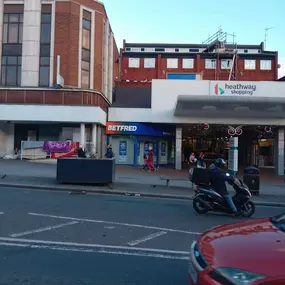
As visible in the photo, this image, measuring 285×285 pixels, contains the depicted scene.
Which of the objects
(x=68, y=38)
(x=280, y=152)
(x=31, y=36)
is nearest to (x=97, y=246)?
(x=280, y=152)

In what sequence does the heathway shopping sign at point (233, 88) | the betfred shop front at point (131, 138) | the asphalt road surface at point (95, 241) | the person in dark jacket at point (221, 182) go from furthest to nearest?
the betfred shop front at point (131, 138)
the heathway shopping sign at point (233, 88)
the person in dark jacket at point (221, 182)
the asphalt road surface at point (95, 241)

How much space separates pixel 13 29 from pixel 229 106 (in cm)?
1856

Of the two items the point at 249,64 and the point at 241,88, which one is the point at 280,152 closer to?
the point at 241,88

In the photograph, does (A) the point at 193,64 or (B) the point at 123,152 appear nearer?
(B) the point at 123,152

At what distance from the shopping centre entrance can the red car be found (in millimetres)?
28740

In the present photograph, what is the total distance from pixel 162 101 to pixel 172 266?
23492mm

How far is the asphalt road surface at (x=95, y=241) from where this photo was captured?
4895 millimetres

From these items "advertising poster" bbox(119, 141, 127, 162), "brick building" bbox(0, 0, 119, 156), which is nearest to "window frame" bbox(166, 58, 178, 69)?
"brick building" bbox(0, 0, 119, 156)

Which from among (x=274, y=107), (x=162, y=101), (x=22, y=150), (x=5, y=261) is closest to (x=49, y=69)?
(x=22, y=150)

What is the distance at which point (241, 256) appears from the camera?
303cm

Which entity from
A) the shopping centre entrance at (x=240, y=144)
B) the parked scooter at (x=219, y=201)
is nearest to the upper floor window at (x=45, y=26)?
the shopping centre entrance at (x=240, y=144)

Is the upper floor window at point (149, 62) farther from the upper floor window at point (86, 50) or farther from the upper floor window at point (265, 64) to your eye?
the upper floor window at point (86, 50)

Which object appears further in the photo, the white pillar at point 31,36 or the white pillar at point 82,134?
the white pillar at point 31,36

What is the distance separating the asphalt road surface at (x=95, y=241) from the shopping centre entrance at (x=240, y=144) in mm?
23166
